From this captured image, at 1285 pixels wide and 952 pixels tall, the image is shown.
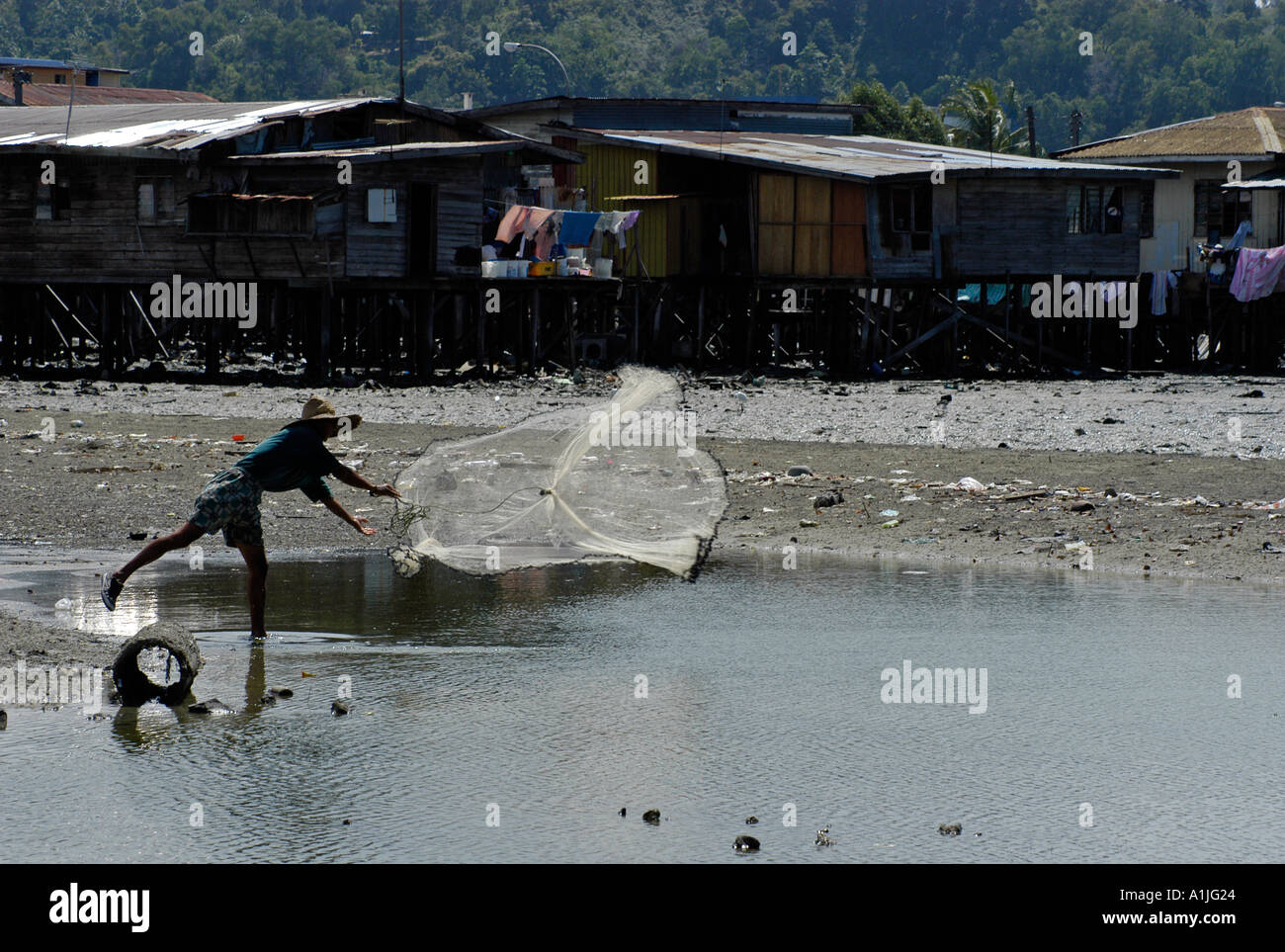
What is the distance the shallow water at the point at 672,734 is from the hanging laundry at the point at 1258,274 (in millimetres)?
24507

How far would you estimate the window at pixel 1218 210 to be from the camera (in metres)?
40.9

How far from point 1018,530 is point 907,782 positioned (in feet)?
23.2

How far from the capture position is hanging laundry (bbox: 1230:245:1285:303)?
112ft

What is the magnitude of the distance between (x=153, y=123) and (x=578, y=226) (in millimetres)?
8127

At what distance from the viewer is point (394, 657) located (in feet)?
30.6

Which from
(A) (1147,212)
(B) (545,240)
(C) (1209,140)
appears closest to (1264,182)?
(A) (1147,212)

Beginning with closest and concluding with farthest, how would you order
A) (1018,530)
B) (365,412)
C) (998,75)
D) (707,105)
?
(1018,530) < (365,412) < (707,105) < (998,75)

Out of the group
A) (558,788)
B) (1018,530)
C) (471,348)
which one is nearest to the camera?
(558,788)

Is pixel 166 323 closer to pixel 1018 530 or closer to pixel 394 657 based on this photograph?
pixel 1018 530

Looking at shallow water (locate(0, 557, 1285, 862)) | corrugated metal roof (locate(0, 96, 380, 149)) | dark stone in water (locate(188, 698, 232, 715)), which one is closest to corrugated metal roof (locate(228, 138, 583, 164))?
corrugated metal roof (locate(0, 96, 380, 149))

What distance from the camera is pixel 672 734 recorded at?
7.76 m

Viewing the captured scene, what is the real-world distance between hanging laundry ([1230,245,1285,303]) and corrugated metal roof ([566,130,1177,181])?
94.6 inches

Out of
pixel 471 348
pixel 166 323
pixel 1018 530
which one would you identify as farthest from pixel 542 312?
pixel 1018 530
